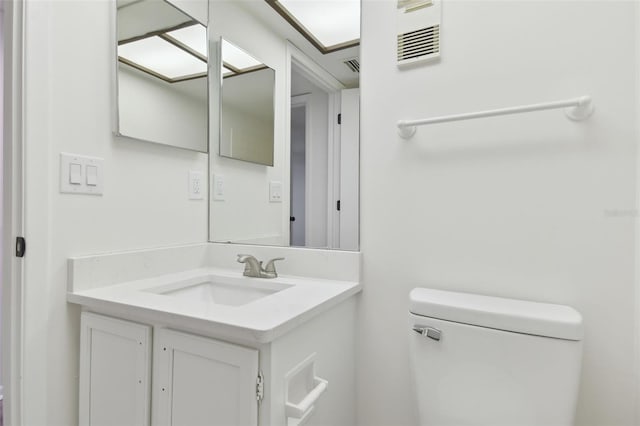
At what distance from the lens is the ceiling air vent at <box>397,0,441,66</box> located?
117 cm

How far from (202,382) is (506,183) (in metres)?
1.02

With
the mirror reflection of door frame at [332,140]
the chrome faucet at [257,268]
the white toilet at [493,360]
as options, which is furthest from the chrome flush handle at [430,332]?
the chrome faucet at [257,268]

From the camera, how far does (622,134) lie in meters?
0.95

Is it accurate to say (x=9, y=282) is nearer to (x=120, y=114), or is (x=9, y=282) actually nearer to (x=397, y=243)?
(x=120, y=114)

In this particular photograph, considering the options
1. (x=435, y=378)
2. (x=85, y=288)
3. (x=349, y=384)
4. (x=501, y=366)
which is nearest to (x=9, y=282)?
(x=85, y=288)

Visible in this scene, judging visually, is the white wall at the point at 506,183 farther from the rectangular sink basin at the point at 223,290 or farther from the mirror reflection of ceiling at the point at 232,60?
the mirror reflection of ceiling at the point at 232,60

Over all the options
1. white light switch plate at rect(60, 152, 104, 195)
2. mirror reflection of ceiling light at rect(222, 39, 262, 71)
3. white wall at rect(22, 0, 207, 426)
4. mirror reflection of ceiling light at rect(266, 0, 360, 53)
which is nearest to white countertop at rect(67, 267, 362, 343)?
white wall at rect(22, 0, 207, 426)

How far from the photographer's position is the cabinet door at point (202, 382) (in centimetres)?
81

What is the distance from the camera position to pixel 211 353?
2.81ft

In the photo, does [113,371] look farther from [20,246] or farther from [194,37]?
[194,37]

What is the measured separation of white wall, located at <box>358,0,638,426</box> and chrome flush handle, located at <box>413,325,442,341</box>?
0.18 m

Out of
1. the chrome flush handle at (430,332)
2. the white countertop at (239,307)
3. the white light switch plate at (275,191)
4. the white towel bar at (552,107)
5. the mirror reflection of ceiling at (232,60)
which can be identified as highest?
the mirror reflection of ceiling at (232,60)

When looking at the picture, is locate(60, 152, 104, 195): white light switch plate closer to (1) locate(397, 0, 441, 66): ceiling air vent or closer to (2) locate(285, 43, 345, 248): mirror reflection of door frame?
(2) locate(285, 43, 345, 248): mirror reflection of door frame

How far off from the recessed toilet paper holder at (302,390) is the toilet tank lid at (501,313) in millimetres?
343
